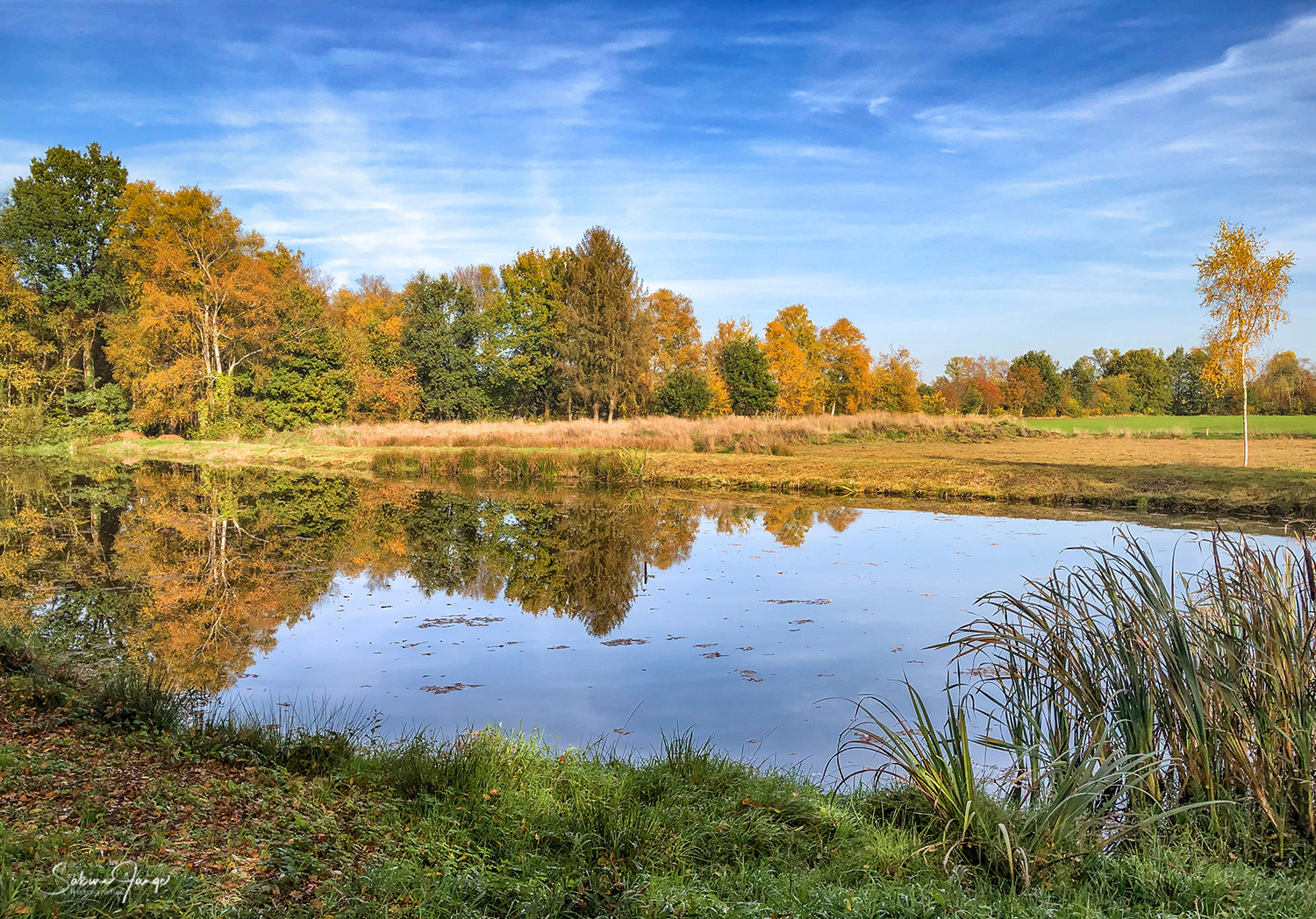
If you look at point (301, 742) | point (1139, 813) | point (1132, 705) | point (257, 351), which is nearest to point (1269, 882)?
point (1139, 813)

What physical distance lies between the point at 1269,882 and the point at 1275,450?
29110mm

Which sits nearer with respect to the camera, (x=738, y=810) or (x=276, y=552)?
(x=738, y=810)

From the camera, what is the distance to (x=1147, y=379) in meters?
74.8

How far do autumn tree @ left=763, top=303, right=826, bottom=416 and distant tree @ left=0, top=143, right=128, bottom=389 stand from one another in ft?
120

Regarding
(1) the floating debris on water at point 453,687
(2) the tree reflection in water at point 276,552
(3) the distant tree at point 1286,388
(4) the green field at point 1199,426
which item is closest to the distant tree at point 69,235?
(2) the tree reflection in water at point 276,552

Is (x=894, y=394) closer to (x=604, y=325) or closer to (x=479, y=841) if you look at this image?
(x=604, y=325)

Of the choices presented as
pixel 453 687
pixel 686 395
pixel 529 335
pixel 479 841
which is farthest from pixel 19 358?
pixel 479 841

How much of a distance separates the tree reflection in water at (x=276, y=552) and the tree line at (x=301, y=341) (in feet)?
52.6

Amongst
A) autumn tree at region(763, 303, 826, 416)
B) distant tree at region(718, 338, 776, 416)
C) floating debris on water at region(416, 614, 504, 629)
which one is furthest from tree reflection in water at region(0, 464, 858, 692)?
autumn tree at region(763, 303, 826, 416)

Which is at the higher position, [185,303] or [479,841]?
[185,303]

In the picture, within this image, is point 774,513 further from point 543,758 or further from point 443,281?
point 443,281

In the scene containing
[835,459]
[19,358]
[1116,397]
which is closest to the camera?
[835,459]

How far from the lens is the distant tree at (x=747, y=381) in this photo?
4856 cm

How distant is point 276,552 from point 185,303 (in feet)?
89.5
